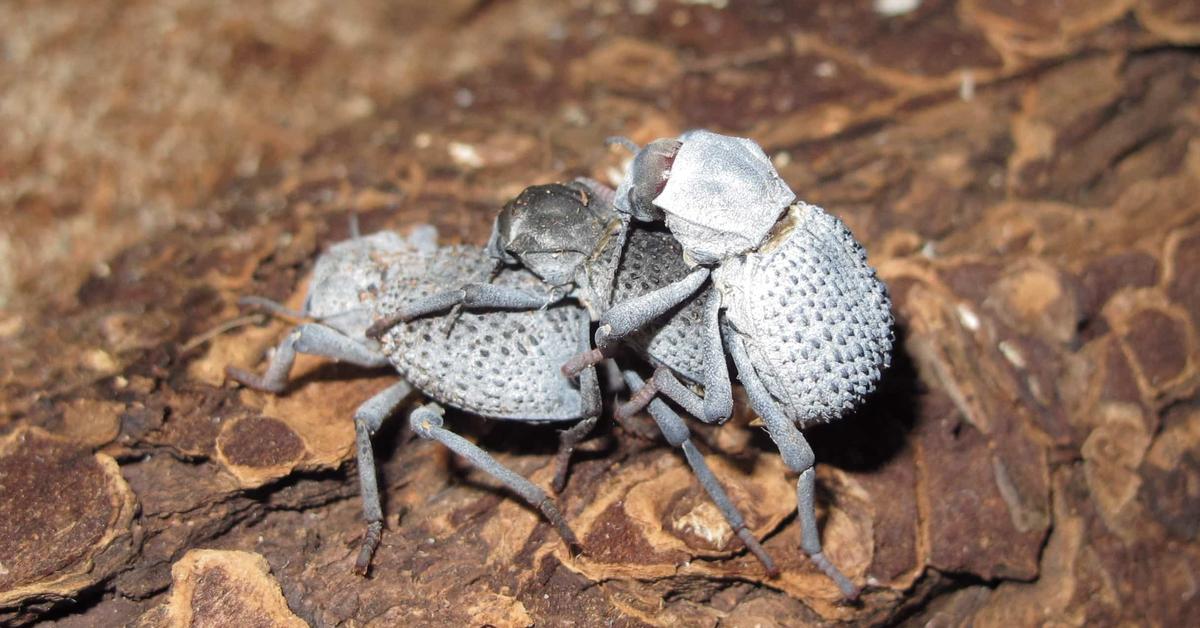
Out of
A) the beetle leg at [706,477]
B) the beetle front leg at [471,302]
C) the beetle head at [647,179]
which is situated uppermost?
the beetle head at [647,179]

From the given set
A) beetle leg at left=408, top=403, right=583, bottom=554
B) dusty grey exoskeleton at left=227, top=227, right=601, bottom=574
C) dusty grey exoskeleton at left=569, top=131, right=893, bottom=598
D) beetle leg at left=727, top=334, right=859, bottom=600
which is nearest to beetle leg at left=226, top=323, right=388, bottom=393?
dusty grey exoskeleton at left=227, top=227, right=601, bottom=574

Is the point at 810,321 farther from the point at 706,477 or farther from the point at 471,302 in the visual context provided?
the point at 471,302

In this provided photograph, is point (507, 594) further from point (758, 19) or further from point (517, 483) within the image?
point (758, 19)

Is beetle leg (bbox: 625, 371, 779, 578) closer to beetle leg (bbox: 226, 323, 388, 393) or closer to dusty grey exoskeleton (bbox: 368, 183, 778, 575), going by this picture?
dusty grey exoskeleton (bbox: 368, 183, 778, 575)

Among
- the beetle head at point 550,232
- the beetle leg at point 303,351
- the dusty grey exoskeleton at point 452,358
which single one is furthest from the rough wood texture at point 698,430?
the beetle head at point 550,232

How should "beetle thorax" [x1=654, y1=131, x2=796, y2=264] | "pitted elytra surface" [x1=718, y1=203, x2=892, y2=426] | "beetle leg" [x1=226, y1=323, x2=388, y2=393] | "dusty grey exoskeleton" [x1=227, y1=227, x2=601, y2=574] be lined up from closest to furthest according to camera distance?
"pitted elytra surface" [x1=718, y1=203, x2=892, y2=426], "beetle thorax" [x1=654, y1=131, x2=796, y2=264], "dusty grey exoskeleton" [x1=227, y1=227, x2=601, y2=574], "beetle leg" [x1=226, y1=323, x2=388, y2=393]

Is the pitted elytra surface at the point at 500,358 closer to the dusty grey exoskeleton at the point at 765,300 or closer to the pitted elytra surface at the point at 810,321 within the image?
the dusty grey exoskeleton at the point at 765,300

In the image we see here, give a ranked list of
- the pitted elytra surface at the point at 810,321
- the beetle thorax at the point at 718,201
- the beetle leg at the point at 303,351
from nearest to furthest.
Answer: the pitted elytra surface at the point at 810,321, the beetle thorax at the point at 718,201, the beetle leg at the point at 303,351
